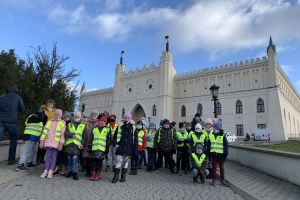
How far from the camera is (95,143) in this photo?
6.82 metres

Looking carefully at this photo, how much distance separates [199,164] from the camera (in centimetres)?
696

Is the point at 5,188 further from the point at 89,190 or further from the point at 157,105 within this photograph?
the point at 157,105

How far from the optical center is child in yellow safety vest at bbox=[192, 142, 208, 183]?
6949mm

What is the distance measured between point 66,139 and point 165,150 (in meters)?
3.27

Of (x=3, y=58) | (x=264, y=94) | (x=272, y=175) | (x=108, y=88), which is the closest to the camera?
(x=272, y=175)

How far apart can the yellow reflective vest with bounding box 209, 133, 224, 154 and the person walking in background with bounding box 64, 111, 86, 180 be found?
3565mm

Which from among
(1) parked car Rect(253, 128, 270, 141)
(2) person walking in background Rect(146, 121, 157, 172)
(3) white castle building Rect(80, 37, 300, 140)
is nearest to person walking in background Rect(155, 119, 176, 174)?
(2) person walking in background Rect(146, 121, 157, 172)

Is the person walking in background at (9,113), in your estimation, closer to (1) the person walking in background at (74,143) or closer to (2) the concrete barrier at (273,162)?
(1) the person walking in background at (74,143)

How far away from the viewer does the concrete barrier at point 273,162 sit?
6387mm

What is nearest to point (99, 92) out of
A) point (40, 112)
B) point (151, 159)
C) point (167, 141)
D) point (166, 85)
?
point (166, 85)

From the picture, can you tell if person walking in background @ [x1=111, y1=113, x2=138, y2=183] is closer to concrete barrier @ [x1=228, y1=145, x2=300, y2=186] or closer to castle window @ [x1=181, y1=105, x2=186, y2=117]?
concrete barrier @ [x1=228, y1=145, x2=300, y2=186]

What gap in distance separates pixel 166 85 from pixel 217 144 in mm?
38209

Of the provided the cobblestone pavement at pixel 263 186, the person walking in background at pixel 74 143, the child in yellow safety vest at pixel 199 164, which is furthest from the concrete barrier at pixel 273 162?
the person walking in background at pixel 74 143

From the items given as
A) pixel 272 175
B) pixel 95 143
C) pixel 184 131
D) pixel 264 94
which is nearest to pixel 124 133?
pixel 95 143
